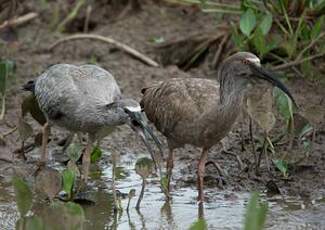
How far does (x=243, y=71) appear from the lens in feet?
23.4

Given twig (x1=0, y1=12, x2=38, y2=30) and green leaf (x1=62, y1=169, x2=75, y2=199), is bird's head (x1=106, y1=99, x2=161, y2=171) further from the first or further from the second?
→ twig (x1=0, y1=12, x2=38, y2=30)

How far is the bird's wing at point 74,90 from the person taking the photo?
768cm

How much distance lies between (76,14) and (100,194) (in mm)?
4442

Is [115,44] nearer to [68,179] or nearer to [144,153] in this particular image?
[144,153]

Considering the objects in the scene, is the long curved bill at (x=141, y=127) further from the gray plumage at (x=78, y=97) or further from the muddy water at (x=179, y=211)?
the muddy water at (x=179, y=211)

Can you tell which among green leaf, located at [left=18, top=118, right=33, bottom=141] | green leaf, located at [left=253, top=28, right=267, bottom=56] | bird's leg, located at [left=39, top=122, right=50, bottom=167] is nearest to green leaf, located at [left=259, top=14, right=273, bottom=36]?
green leaf, located at [left=253, top=28, right=267, bottom=56]

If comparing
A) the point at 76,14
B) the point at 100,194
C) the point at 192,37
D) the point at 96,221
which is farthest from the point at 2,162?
the point at 76,14

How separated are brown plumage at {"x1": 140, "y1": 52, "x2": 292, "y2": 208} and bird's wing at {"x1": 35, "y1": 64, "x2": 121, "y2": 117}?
0.39 metres

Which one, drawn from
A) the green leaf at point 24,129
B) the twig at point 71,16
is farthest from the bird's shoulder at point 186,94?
the twig at point 71,16

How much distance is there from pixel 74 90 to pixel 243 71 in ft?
4.52

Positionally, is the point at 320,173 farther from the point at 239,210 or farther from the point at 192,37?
the point at 192,37

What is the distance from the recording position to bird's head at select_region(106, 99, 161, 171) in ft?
22.9

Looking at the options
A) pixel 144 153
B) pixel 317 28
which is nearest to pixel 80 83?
pixel 144 153

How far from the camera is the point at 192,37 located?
10.4 m
